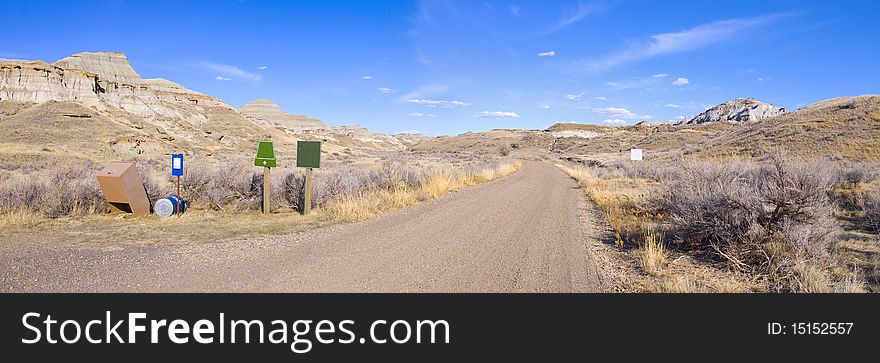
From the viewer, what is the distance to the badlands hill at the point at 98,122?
43406 mm

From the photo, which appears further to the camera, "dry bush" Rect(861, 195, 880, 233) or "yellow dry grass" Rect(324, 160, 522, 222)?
"yellow dry grass" Rect(324, 160, 522, 222)

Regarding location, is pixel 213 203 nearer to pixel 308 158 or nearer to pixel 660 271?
pixel 308 158

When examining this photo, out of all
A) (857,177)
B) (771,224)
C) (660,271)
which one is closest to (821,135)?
(857,177)

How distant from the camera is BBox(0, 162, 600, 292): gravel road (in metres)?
4.97

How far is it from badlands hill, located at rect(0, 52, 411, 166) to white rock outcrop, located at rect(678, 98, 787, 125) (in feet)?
308

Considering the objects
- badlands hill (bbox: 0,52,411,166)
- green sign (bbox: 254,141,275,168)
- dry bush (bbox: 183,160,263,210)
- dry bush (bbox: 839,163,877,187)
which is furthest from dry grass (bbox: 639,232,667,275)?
badlands hill (bbox: 0,52,411,166)

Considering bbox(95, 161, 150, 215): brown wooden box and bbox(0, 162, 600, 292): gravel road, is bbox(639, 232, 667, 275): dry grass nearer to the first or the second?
bbox(0, 162, 600, 292): gravel road

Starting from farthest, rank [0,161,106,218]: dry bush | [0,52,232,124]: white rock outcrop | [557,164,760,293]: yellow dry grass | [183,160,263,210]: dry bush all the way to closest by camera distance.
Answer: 1. [0,52,232,124]: white rock outcrop
2. [183,160,263,210]: dry bush
3. [0,161,106,218]: dry bush
4. [557,164,760,293]: yellow dry grass

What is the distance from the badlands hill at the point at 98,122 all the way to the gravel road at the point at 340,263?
3645 cm

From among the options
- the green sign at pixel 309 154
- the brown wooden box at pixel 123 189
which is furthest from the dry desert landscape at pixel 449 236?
the green sign at pixel 309 154

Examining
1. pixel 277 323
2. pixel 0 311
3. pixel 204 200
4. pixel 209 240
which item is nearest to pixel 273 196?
pixel 204 200

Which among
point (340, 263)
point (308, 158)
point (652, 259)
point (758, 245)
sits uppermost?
point (308, 158)

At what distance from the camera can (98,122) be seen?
53.3 meters

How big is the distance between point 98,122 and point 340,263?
207 feet
